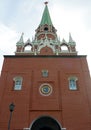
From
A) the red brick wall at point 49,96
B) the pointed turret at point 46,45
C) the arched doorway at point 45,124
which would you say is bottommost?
the arched doorway at point 45,124

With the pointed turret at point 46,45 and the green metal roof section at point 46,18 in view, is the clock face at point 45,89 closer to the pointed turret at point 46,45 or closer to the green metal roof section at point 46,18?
the pointed turret at point 46,45

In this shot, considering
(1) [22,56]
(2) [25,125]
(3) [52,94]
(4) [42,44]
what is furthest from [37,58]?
(2) [25,125]

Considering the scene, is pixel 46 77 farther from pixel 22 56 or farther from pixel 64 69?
pixel 22 56

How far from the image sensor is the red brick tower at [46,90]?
1495cm

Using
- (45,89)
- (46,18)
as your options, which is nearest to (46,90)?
(45,89)

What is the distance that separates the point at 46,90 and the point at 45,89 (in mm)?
149

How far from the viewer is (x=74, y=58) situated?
18.9m

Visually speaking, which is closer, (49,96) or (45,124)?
(49,96)

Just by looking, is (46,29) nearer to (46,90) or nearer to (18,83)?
(18,83)

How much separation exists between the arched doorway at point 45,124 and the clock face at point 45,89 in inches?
87.5

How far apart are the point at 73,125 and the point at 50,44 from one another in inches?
412

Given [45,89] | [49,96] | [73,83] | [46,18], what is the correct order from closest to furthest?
[49,96], [45,89], [73,83], [46,18]

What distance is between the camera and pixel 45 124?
16625 millimetres

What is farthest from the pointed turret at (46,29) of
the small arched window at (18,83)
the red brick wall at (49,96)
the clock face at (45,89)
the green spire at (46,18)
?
the clock face at (45,89)
